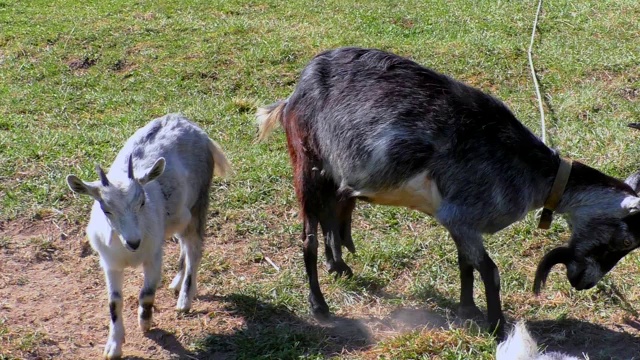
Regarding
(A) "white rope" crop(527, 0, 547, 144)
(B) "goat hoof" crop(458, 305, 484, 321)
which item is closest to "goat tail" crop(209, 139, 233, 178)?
(B) "goat hoof" crop(458, 305, 484, 321)

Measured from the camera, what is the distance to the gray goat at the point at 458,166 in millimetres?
5066

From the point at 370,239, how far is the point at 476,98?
64.1 inches

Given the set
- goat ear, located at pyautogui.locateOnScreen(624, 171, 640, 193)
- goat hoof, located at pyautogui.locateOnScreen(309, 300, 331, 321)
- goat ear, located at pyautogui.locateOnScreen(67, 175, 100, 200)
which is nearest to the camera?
goat ear, located at pyautogui.locateOnScreen(67, 175, 100, 200)

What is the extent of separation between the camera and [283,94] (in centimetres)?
900

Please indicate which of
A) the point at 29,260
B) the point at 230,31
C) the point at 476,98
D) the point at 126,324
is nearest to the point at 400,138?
the point at 476,98

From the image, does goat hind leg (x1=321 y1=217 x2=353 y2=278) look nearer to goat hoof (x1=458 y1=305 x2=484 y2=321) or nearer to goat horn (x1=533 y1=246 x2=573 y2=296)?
goat hoof (x1=458 y1=305 x2=484 y2=321)

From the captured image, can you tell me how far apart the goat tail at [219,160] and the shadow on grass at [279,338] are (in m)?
1.12

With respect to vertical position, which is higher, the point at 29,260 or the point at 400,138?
the point at 400,138

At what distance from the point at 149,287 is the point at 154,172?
2.23 ft

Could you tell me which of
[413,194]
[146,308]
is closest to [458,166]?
[413,194]

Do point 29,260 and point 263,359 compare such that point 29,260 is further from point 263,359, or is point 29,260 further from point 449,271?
point 449,271

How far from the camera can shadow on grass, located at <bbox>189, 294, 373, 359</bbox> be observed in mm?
5062

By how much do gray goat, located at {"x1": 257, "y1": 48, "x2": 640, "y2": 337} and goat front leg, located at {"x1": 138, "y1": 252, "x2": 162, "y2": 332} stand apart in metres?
1.20

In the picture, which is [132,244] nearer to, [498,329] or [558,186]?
[498,329]
